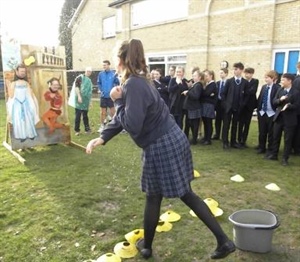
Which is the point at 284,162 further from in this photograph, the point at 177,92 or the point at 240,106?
the point at 177,92

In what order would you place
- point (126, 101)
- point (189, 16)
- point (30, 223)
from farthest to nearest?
point (189, 16)
point (30, 223)
point (126, 101)

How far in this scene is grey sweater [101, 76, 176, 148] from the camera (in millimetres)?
2695

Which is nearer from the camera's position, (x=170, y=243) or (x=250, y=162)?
(x=170, y=243)

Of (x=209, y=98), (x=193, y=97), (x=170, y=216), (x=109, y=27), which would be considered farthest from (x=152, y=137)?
(x=109, y=27)

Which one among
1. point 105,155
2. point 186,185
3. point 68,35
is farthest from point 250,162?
point 68,35

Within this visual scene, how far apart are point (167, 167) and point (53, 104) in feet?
16.9

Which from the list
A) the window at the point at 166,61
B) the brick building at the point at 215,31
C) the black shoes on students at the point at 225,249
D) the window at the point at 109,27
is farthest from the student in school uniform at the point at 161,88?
the window at the point at 109,27

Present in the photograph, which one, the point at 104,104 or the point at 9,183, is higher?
the point at 104,104

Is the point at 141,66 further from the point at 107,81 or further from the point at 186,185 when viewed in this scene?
the point at 107,81

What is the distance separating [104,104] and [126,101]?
23.5ft

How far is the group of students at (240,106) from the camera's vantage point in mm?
6516

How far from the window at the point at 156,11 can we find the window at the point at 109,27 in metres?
4.85

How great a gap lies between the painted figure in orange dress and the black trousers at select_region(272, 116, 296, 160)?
4.60 metres

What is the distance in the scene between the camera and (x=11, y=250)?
343 centimetres
